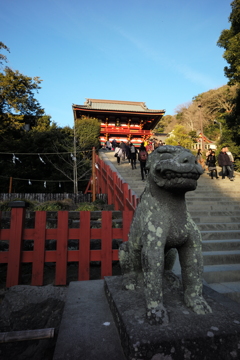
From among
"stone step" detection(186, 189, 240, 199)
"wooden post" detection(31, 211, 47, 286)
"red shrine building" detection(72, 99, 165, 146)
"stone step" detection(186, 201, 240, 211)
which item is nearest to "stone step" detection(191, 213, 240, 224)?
"stone step" detection(186, 201, 240, 211)

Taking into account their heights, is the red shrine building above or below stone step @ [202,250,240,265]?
above

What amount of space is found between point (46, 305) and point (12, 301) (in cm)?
33

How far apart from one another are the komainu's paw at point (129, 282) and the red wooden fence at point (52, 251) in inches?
58.4

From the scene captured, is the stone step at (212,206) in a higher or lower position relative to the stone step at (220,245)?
higher

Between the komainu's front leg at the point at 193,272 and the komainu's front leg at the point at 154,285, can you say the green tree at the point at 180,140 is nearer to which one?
the komainu's front leg at the point at 193,272

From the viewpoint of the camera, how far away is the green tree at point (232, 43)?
980 cm

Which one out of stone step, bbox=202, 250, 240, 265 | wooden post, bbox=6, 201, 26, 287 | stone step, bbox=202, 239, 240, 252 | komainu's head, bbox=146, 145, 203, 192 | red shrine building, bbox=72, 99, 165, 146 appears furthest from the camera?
red shrine building, bbox=72, 99, 165, 146

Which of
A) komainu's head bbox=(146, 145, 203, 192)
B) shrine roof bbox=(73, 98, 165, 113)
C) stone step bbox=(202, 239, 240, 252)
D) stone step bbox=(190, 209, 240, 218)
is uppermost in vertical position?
shrine roof bbox=(73, 98, 165, 113)

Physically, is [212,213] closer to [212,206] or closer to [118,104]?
[212,206]

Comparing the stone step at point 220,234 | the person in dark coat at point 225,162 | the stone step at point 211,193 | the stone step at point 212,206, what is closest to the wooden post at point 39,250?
the stone step at point 220,234

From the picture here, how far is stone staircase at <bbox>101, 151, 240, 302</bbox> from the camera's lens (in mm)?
3221

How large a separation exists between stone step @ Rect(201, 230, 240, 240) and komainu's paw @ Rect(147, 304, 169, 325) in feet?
10.9

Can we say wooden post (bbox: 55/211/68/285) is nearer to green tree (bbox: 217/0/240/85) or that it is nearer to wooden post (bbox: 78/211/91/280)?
wooden post (bbox: 78/211/91/280)

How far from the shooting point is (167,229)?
148 cm
